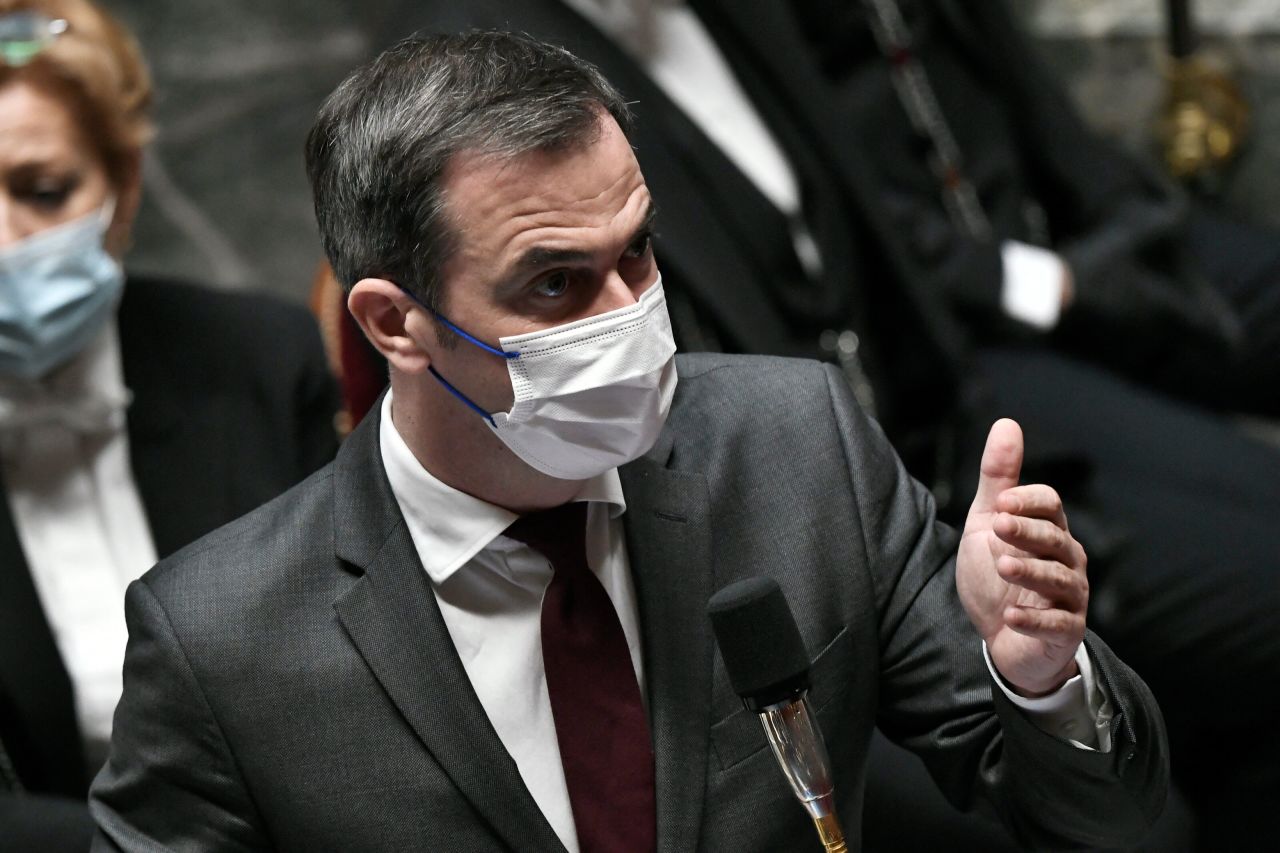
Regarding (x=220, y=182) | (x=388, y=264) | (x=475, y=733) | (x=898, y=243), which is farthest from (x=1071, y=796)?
(x=220, y=182)

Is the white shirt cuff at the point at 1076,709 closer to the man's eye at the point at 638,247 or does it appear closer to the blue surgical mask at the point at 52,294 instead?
the man's eye at the point at 638,247

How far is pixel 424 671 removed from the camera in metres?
1.63

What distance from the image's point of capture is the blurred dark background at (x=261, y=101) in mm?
3814

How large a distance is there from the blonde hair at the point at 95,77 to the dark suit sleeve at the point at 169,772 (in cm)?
103

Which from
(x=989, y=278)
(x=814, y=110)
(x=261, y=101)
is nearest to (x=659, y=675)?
(x=814, y=110)

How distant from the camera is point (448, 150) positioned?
5.01 ft

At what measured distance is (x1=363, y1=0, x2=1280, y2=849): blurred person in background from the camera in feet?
8.68

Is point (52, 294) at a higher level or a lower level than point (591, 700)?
higher

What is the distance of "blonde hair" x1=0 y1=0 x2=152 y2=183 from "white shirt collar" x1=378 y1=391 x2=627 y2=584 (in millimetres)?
999

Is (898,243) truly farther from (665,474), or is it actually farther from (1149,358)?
(665,474)

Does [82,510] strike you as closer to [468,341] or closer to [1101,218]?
[468,341]

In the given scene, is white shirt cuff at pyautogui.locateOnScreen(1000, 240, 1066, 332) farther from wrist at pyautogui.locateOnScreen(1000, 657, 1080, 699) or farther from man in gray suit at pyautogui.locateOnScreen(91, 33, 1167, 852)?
wrist at pyautogui.locateOnScreen(1000, 657, 1080, 699)

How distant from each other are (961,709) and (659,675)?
0.30m

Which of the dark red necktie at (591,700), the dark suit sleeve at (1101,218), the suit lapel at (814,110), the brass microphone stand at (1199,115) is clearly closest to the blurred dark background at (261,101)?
the brass microphone stand at (1199,115)
